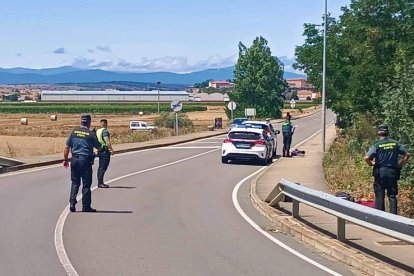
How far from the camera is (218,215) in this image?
48.9ft

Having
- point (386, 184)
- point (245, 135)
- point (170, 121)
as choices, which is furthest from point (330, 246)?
point (170, 121)

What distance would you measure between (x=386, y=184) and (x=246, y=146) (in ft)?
→ 55.8

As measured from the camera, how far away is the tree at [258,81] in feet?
349

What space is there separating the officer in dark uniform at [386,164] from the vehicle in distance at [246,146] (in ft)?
54.8

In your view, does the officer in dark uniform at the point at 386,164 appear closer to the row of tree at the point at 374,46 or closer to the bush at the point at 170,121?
the row of tree at the point at 374,46

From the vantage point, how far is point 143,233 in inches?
489

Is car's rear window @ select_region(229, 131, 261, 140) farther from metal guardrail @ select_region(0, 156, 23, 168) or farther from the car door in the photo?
metal guardrail @ select_region(0, 156, 23, 168)

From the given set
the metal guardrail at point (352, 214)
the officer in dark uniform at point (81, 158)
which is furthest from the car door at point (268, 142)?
the officer in dark uniform at point (81, 158)

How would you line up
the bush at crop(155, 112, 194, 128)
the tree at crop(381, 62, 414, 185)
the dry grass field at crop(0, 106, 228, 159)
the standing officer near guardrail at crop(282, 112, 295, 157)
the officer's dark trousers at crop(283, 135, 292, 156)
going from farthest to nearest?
the bush at crop(155, 112, 194, 128)
the dry grass field at crop(0, 106, 228, 159)
the officer's dark trousers at crop(283, 135, 292, 156)
the standing officer near guardrail at crop(282, 112, 295, 157)
the tree at crop(381, 62, 414, 185)

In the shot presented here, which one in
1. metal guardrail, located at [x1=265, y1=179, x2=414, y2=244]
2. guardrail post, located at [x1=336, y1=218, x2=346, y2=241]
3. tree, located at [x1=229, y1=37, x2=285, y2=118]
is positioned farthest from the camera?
tree, located at [x1=229, y1=37, x2=285, y2=118]

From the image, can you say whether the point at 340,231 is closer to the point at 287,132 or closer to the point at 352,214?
the point at 352,214

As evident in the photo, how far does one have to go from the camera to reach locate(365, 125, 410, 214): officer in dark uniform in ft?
42.5

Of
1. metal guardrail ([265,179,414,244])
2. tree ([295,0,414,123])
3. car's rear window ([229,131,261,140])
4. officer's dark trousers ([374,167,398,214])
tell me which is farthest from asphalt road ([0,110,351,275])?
tree ([295,0,414,123])

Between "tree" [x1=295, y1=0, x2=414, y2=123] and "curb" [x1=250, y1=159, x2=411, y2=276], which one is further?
"tree" [x1=295, y1=0, x2=414, y2=123]
